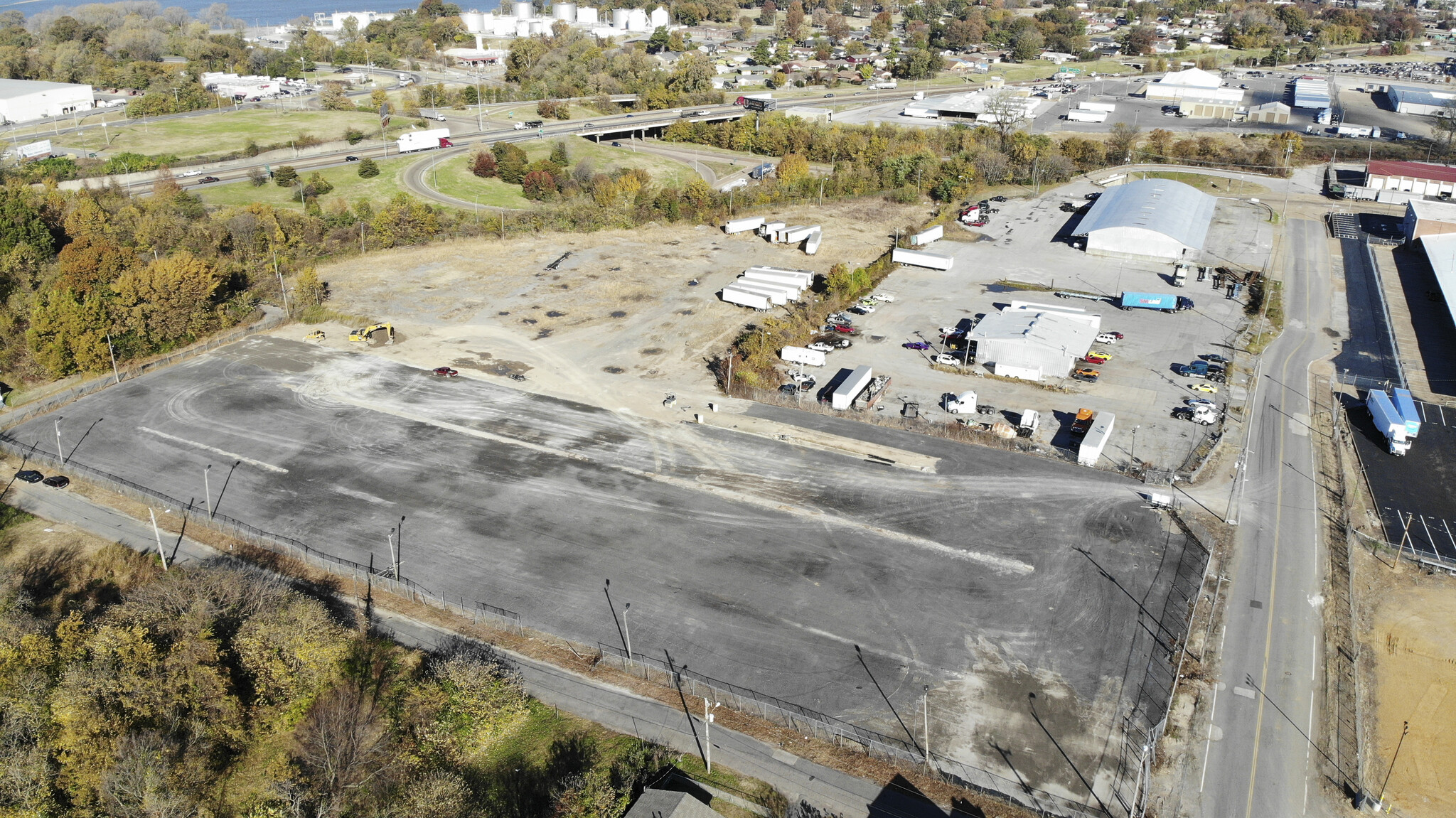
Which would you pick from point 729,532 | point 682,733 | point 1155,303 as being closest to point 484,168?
point 1155,303

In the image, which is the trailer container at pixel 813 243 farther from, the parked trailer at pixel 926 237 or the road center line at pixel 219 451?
the road center line at pixel 219 451

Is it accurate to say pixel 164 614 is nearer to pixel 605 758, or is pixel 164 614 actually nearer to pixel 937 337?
pixel 605 758

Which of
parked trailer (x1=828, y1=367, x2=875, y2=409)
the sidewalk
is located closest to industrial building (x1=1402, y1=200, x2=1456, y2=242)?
parked trailer (x1=828, y1=367, x2=875, y2=409)

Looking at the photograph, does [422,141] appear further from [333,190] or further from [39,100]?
[39,100]

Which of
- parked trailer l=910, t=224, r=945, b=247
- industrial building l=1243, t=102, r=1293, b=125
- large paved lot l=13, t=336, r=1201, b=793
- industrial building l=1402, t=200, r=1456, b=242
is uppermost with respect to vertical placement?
industrial building l=1243, t=102, r=1293, b=125

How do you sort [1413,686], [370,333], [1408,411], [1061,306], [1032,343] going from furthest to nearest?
[1061,306]
[370,333]
[1032,343]
[1408,411]
[1413,686]

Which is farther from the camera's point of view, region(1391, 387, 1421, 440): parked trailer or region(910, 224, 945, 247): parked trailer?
region(910, 224, 945, 247): parked trailer

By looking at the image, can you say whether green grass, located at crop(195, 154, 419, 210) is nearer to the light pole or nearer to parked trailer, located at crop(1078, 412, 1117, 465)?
parked trailer, located at crop(1078, 412, 1117, 465)
